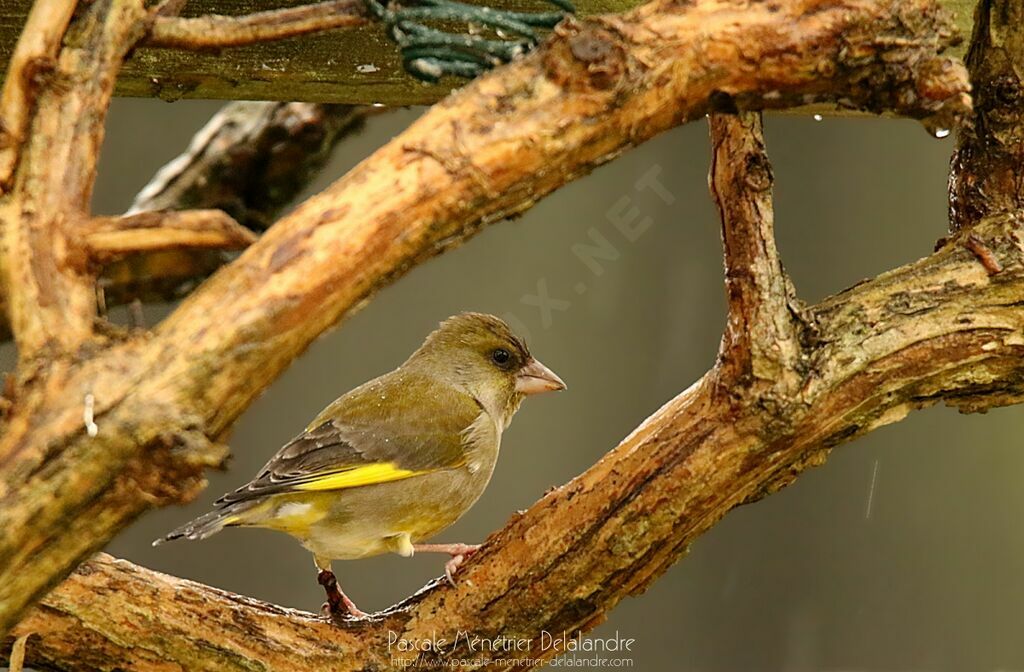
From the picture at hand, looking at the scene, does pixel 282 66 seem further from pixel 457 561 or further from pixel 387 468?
pixel 457 561

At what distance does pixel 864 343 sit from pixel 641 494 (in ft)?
1.41

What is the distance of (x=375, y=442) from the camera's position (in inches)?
103

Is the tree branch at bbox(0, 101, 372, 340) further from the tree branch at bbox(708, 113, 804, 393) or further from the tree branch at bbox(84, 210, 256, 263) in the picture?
the tree branch at bbox(84, 210, 256, 263)

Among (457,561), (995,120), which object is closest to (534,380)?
(457,561)

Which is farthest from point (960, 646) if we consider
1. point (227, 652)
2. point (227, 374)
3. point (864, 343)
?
point (227, 374)

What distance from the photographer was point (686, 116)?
1729 mm

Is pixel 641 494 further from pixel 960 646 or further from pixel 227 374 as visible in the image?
pixel 960 646

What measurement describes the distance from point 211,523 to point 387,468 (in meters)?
0.44

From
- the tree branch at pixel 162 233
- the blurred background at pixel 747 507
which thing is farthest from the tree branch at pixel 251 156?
the tree branch at pixel 162 233

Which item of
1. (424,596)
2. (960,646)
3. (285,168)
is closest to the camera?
(424,596)

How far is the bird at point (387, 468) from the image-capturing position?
8.01ft

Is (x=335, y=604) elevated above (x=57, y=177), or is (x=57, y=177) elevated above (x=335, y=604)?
(x=57, y=177)

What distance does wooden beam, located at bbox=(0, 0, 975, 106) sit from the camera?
7.21ft

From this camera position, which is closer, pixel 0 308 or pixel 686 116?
pixel 0 308
